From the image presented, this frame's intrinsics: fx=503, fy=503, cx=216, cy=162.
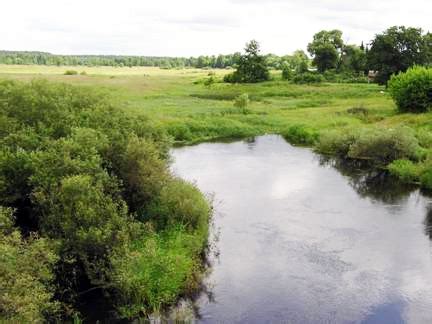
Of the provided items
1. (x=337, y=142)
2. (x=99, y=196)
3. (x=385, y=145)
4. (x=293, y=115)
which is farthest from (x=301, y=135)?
(x=99, y=196)

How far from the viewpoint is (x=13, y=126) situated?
2092 cm

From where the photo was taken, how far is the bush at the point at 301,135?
48.4 meters

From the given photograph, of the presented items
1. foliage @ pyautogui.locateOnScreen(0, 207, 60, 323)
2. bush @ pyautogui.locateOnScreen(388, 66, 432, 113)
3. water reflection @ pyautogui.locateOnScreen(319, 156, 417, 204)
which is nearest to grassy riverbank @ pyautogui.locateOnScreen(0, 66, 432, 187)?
water reflection @ pyautogui.locateOnScreen(319, 156, 417, 204)

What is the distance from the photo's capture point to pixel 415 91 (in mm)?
51906

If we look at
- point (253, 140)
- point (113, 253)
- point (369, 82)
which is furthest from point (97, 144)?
point (369, 82)

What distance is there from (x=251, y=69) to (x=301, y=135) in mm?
47901

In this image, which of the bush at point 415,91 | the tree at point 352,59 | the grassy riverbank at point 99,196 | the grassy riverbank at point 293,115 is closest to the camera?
the grassy riverbank at point 99,196

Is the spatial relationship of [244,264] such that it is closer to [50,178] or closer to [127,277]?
[127,277]

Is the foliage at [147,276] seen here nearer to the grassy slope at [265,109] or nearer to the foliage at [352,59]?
the grassy slope at [265,109]

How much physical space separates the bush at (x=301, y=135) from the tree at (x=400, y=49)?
103 feet

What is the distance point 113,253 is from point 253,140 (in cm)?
3476

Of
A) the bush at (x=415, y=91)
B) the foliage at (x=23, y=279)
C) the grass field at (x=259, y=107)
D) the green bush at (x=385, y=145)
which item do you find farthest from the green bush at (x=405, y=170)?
the foliage at (x=23, y=279)

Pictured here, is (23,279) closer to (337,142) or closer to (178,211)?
(178,211)

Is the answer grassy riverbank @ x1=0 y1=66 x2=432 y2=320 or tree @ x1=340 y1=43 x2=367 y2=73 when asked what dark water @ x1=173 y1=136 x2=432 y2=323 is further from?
tree @ x1=340 y1=43 x2=367 y2=73
